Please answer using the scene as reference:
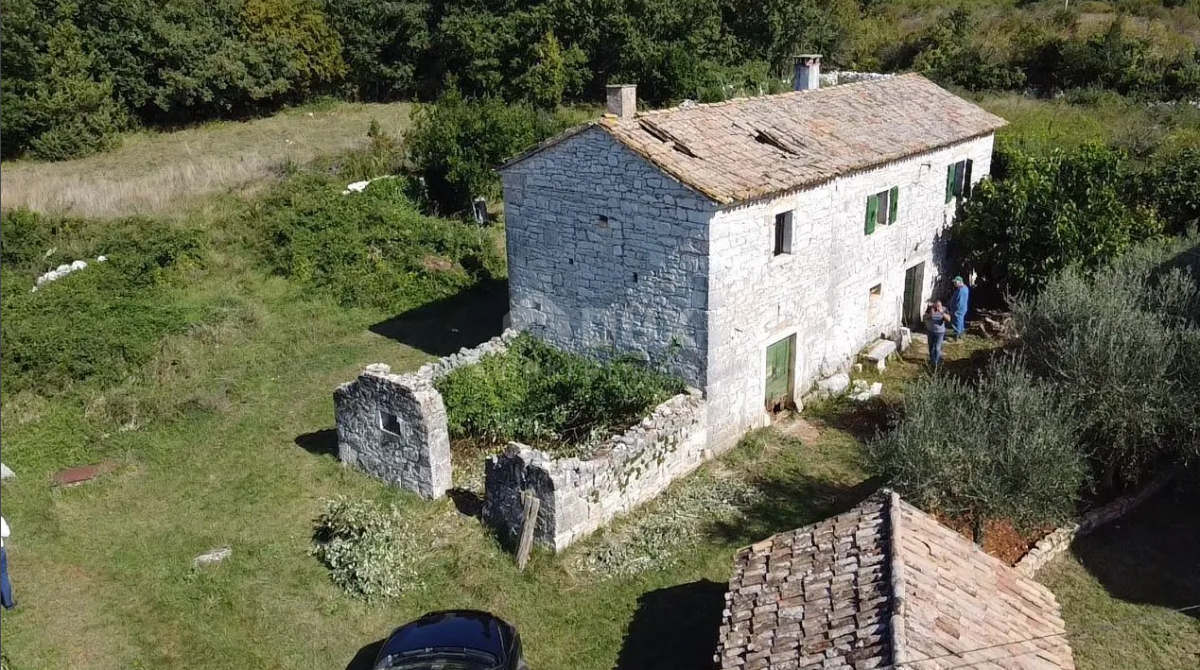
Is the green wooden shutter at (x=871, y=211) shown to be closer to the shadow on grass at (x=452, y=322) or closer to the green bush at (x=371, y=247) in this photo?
the shadow on grass at (x=452, y=322)

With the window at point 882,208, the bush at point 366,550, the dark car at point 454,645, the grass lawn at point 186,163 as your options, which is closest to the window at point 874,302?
the window at point 882,208

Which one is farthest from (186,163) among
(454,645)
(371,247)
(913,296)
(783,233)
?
(454,645)

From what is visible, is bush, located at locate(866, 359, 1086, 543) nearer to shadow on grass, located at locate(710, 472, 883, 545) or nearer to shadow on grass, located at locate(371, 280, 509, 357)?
shadow on grass, located at locate(710, 472, 883, 545)

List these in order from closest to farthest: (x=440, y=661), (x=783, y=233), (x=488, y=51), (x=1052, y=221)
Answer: (x=440, y=661) < (x=783, y=233) < (x=1052, y=221) < (x=488, y=51)

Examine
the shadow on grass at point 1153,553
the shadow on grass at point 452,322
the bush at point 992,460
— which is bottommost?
the shadow on grass at point 452,322

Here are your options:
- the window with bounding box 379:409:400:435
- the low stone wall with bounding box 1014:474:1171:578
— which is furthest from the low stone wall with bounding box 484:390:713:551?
the low stone wall with bounding box 1014:474:1171:578

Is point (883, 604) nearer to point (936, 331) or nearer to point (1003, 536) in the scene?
point (1003, 536)
